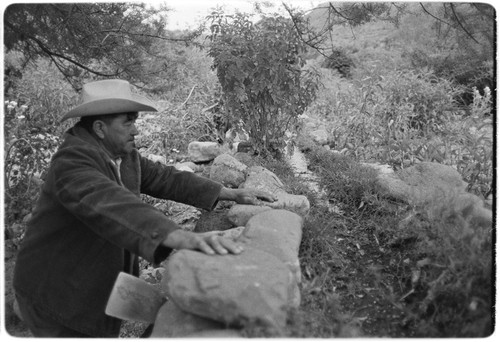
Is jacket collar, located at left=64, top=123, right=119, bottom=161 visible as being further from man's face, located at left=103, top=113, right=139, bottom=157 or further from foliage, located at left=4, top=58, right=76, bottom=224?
foliage, located at left=4, top=58, right=76, bottom=224

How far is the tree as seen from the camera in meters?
3.29

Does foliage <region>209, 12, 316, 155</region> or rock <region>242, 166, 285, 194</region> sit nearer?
rock <region>242, 166, 285, 194</region>

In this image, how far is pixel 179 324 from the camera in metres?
1.83

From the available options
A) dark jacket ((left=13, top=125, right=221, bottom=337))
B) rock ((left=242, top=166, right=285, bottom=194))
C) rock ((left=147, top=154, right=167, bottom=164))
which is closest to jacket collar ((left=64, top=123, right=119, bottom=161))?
dark jacket ((left=13, top=125, right=221, bottom=337))

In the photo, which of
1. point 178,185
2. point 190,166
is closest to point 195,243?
point 178,185

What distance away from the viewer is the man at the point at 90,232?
5.82 ft

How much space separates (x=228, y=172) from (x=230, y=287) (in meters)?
2.27

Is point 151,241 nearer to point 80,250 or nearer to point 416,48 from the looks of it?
point 80,250

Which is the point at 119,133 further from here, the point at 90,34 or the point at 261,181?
the point at 90,34

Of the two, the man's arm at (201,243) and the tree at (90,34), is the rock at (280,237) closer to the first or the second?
the man's arm at (201,243)

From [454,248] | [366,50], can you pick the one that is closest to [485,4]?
[454,248]

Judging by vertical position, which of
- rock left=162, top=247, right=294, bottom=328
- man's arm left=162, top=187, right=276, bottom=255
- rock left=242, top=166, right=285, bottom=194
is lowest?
rock left=242, top=166, right=285, bottom=194

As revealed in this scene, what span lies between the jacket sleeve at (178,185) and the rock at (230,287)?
97cm

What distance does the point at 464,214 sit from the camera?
7.19 ft
